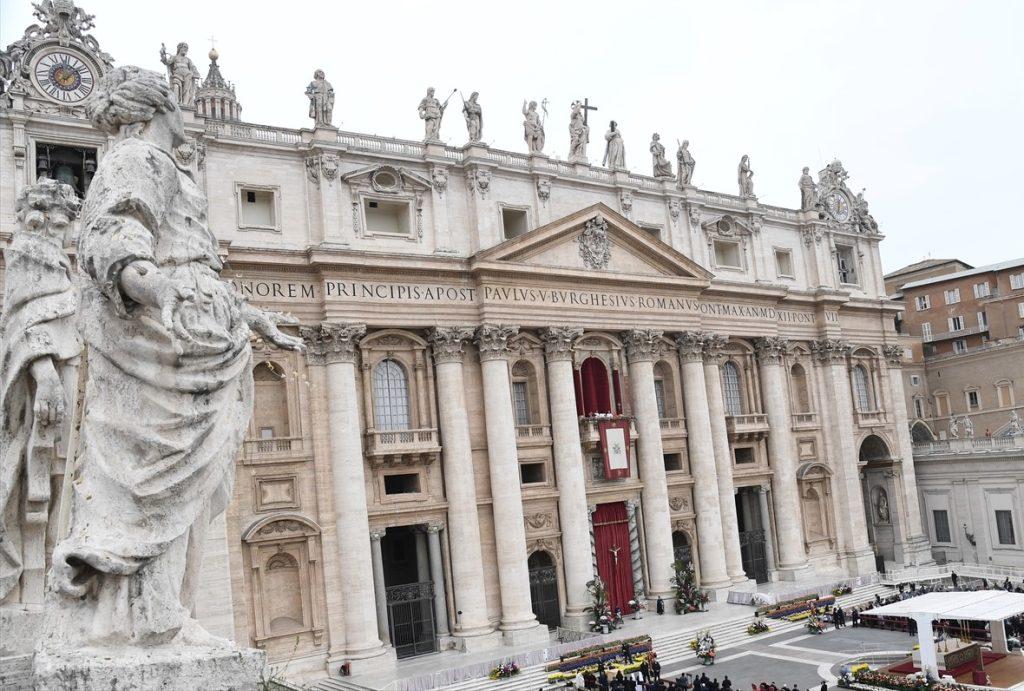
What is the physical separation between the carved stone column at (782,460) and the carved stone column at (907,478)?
687cm

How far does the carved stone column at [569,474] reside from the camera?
105 ft

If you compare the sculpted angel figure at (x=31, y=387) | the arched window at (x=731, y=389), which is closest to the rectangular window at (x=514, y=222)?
the arched window at (x=731, y=389)

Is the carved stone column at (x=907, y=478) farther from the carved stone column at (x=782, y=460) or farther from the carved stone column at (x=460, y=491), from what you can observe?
the carved stone column at (x=460, y=491)

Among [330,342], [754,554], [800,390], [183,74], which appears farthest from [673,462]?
[183,74]

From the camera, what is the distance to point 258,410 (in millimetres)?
28594

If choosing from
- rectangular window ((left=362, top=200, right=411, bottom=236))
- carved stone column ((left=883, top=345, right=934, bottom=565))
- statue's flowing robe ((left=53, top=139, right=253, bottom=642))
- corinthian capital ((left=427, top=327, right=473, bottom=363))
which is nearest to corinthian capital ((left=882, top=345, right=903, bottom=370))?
carved stone column ((left=883, top=345, right=934, bottom=565))

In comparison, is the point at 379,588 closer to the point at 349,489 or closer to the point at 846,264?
the point at 349,489

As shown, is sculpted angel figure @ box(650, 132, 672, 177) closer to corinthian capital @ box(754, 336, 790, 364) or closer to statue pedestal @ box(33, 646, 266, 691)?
corinthian capital @ box(754, 336, 790, 364)

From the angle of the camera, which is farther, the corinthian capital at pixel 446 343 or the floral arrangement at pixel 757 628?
the floral arrangement at pixel 757 628

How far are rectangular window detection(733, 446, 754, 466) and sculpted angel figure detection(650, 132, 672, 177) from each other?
40.8 feet

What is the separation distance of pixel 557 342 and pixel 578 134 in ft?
30.0

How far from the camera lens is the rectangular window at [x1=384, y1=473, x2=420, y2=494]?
3083cm

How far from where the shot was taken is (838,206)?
46.5 metres

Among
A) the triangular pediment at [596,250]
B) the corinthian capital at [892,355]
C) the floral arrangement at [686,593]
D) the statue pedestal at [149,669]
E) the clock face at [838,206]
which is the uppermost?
the clock face at [838,206]
